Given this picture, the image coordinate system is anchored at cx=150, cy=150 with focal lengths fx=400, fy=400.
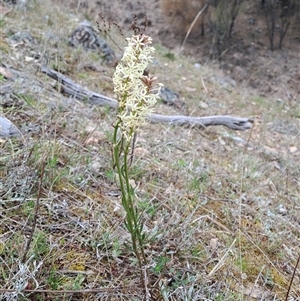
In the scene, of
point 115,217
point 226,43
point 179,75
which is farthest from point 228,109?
point 226,43

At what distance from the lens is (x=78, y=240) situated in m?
1.32

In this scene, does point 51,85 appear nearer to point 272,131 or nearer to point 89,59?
point 89,59

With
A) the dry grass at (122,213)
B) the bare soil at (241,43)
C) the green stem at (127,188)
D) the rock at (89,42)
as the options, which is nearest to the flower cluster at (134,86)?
the green stem at (127,188)

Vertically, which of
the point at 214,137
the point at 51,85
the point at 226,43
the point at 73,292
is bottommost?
the point at 226,43

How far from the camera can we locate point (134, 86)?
2.99ft

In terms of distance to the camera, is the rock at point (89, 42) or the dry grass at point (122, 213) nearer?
the dry grass at point (122, 213)

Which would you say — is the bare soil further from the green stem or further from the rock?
the green stem

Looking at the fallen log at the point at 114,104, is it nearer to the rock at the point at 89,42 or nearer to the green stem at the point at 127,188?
the rock at the point at 89,42

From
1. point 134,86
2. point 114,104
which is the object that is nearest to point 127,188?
Answer: point 134,86

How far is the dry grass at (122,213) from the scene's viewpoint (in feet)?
3.91

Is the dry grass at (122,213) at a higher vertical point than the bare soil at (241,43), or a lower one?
higher

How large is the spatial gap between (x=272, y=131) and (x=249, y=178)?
6.97 ft

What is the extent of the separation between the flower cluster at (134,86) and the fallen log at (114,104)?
5.57 ft

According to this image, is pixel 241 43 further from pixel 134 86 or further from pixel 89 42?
pixel 134 86
